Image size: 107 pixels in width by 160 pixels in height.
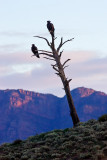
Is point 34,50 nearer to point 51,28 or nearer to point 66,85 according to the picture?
point 51,28

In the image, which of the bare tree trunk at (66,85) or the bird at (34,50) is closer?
the bare tree trunk at (66,85)

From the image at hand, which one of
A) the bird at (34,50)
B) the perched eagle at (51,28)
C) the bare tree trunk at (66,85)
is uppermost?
the perched eagle at (51,28)

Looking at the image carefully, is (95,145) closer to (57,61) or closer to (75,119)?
(75,119)

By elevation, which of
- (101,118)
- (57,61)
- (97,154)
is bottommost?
(97,154)

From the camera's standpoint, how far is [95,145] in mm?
18734

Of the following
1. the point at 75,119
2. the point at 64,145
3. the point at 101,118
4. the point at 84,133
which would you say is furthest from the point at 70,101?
the point at 64,145

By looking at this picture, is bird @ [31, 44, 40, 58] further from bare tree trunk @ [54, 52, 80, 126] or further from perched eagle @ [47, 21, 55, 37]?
perched eagle @ [47, 21, 55, 37]

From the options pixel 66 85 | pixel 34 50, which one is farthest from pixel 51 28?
pixel 66 85

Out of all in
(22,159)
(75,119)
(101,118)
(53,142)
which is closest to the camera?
(22,159)

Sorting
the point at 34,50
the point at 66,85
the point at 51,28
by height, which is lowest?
the point at 66,85

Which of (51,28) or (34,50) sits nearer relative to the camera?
(51,28)

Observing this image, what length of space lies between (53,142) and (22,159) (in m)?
3.93

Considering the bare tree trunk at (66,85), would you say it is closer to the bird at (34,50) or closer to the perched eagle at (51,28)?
the bird at (34,50)

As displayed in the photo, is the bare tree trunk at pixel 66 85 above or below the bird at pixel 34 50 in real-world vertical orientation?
below
